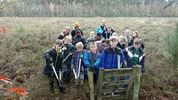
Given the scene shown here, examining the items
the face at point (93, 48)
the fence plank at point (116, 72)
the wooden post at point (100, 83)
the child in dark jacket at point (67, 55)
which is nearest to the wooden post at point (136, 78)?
the fence plank at point (116, 72)

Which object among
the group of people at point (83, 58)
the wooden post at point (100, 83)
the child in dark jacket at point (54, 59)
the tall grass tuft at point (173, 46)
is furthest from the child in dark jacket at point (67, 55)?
the tall grass tuft at point (173, 46)

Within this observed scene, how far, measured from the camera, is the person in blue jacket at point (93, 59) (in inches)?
417

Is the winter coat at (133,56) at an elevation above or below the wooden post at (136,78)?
above

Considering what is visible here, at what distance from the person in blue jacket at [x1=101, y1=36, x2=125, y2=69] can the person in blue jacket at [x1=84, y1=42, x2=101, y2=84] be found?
21 centimetres

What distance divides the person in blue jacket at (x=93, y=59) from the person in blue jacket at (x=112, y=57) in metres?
0.21

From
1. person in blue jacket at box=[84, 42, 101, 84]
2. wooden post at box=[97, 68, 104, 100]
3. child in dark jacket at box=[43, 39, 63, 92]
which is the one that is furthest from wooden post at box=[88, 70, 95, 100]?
child in dark jacket at box=[43, 39, 63, 92]

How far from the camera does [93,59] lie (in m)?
10.8

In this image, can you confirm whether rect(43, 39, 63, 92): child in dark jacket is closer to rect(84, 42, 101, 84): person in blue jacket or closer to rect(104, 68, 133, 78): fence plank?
rect(84, 42, 101, 84): person in blue jacket

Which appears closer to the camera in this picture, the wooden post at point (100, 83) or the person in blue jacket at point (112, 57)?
the wooden post at point (100, 83)

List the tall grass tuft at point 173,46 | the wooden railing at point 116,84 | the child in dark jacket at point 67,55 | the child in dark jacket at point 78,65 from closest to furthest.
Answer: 1. the wooden railing at point 116,84
2. the child in dark jacket at point 78,65
3. the child in dark jacket at point 67,55
4. the tall grass tuft at point 173,46

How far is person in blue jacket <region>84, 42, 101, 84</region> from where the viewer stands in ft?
34.8

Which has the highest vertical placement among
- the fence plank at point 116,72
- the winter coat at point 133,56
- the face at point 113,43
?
the face at point 113,43

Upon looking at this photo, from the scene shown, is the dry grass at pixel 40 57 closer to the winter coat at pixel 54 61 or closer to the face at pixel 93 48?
the winter coat at pixel 54 61

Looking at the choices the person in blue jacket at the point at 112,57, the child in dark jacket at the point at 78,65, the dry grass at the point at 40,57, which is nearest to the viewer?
the person in blue jacket at the point at 112,57
